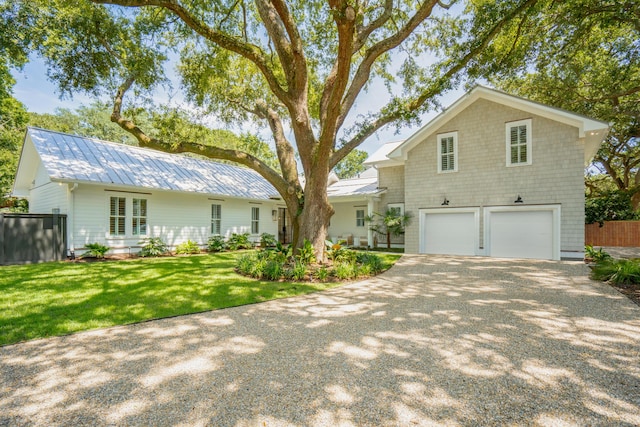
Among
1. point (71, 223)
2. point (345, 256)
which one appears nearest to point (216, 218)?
point (71, 223)

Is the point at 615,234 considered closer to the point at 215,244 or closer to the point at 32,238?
the point at 215,244

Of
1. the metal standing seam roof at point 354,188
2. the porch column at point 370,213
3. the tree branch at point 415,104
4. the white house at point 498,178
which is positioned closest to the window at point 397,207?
the porch column at point 370,213

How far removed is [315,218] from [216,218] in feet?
27.5

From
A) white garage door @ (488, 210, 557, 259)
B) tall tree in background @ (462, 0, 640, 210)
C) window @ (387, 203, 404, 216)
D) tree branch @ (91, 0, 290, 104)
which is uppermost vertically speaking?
tall tree in background @ (462, 0, 640, 210)

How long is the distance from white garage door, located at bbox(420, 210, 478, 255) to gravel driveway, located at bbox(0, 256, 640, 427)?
7107 mm

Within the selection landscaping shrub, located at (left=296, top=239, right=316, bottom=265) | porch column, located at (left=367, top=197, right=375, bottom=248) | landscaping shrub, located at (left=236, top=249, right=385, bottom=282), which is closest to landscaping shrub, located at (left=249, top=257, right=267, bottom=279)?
landscaping shrub, located at (left=236, top=249, right=385, bottom=282)

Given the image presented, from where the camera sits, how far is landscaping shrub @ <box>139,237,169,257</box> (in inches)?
488

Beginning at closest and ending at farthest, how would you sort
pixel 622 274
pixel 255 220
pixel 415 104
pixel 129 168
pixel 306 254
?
pixel 622 274 < pixel 306 254 < pixel 415 104 < pixel 129 168 < pixel 255 220

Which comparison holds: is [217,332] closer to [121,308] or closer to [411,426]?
[121,308]

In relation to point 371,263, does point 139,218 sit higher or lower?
higher

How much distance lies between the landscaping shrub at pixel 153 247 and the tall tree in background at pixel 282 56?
516cm

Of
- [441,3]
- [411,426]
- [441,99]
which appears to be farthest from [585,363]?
[441,3]

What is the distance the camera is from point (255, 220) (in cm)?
1741

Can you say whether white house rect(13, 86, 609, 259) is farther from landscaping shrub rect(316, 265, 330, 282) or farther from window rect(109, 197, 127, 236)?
landscaping shrub rect(316, 265, 330, 282)
